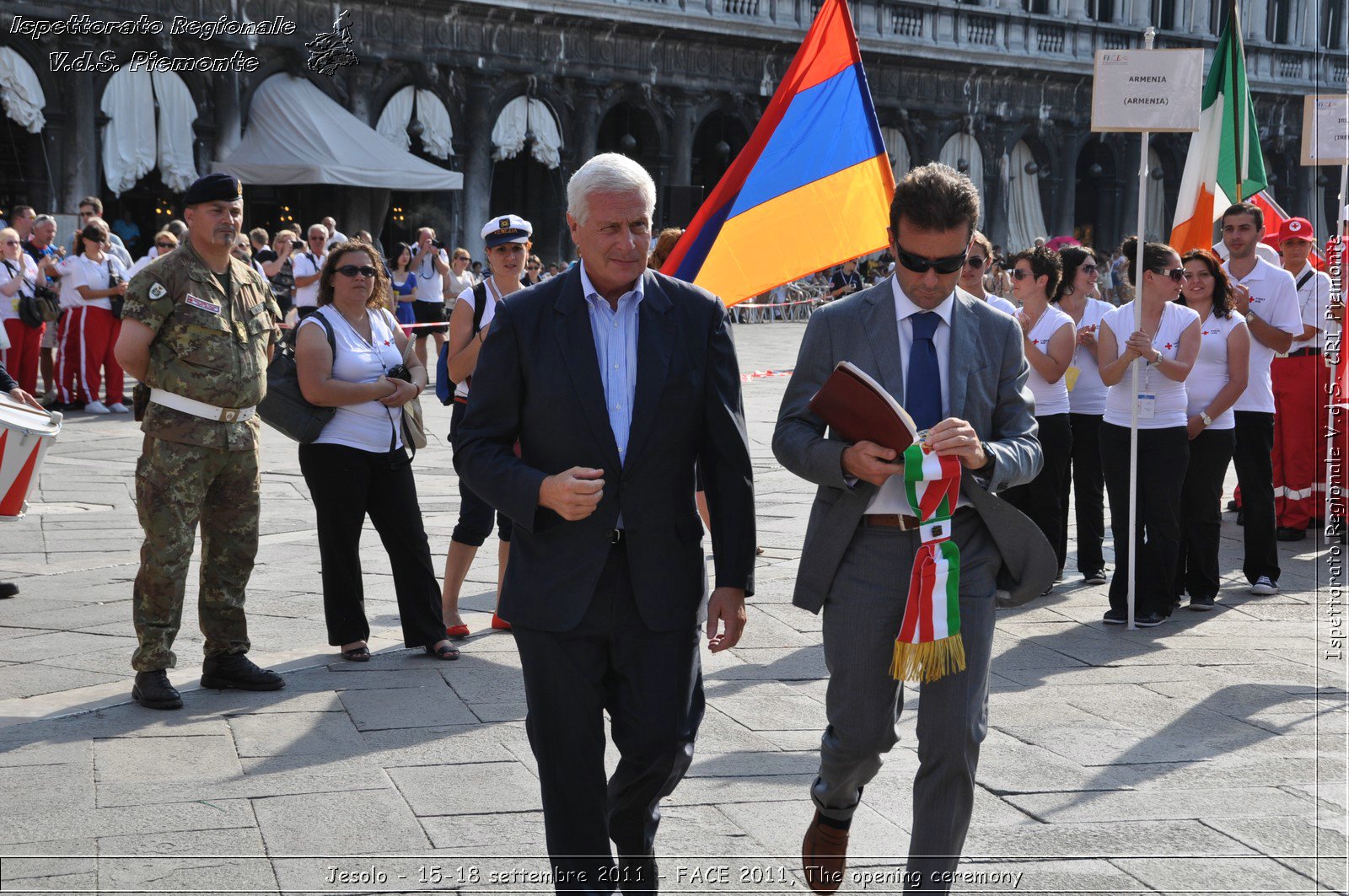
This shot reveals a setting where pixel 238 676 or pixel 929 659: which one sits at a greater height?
pixel 929 659

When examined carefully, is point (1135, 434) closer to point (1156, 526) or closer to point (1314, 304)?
point (1156, 526)

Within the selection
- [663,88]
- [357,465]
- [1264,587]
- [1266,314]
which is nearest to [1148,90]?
[1266,314]

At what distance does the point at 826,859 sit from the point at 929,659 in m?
0.61

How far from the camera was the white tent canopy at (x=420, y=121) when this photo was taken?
24.8 m

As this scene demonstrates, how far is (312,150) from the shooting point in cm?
2186

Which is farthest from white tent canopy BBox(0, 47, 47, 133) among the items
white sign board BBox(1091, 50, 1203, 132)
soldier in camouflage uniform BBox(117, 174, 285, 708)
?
white sign board BBox(1091, 50, 1203, 132)

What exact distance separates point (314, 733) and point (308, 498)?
4940 mm

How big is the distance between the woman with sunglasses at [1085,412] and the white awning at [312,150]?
1573 cm

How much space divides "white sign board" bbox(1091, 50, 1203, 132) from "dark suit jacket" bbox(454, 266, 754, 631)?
377 centimetres

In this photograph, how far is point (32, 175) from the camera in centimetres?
2125

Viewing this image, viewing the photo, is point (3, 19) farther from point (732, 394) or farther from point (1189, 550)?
point (732, 394)

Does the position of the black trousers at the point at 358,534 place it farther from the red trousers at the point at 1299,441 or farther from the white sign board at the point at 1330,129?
the red trousers at the point at 1299,441

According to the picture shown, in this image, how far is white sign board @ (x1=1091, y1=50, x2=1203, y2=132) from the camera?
6293mm

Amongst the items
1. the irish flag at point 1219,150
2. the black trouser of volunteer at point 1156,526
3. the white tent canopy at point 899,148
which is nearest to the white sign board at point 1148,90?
the black trouser of volunteer at point 1156,526
